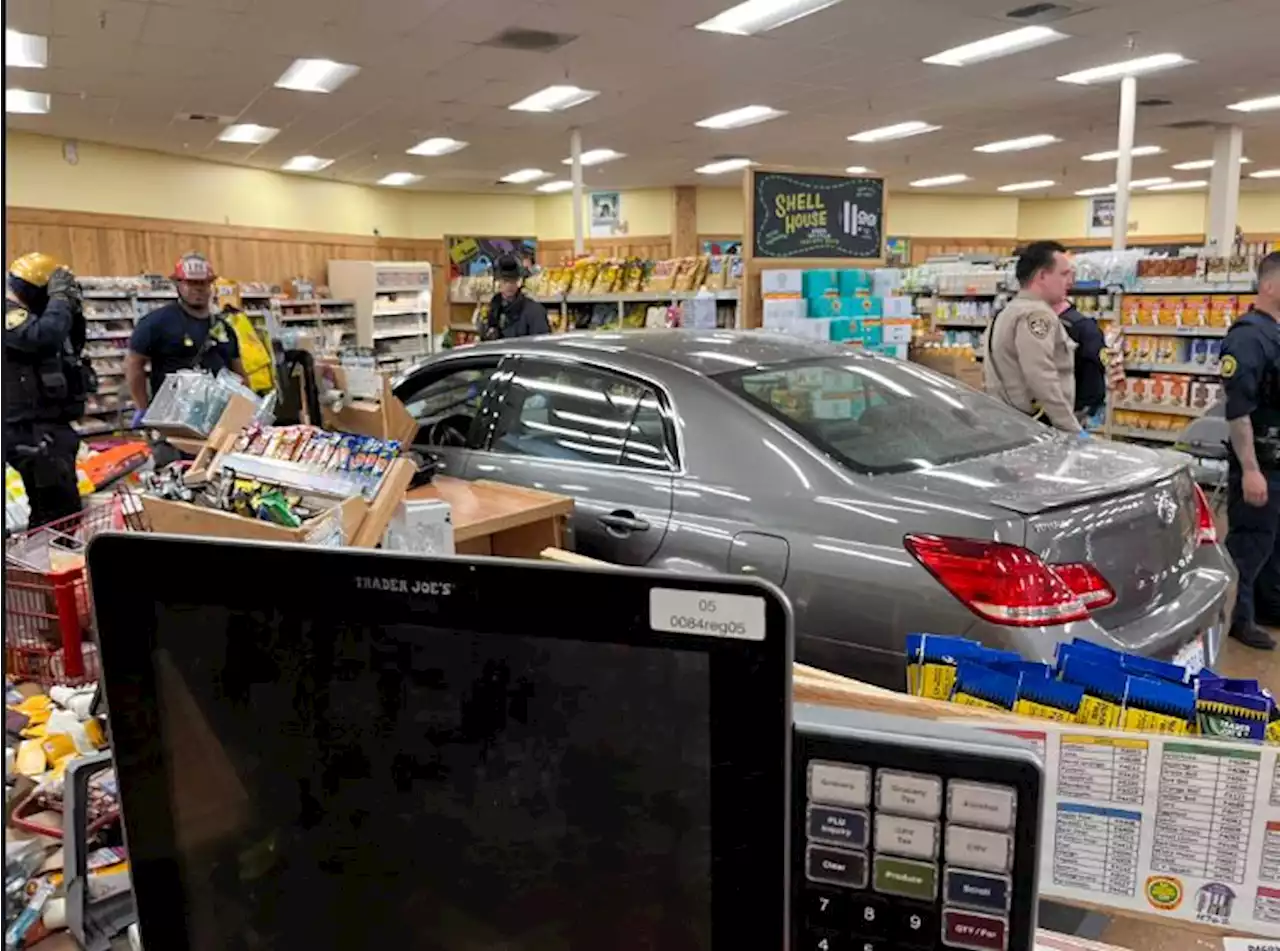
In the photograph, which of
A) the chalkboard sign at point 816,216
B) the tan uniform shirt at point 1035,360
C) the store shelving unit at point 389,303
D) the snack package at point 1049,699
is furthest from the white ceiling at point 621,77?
the snack package at point 1049,699

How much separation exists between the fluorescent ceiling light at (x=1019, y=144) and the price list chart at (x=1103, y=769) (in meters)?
13.5

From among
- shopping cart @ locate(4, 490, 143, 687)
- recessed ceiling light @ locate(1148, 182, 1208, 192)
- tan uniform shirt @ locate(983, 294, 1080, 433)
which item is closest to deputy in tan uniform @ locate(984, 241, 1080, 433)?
tan uniform shirt @ locate(983, 294, 1080, 433)

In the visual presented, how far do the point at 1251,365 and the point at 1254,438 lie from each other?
349 millimetres

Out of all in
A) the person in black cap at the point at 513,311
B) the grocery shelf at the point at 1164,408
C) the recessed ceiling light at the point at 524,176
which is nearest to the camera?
the person in black cap at the point at 513,311

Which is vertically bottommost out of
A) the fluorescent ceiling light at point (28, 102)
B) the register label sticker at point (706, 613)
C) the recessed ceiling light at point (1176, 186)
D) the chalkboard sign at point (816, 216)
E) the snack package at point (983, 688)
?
the snack package at point (983, 688)

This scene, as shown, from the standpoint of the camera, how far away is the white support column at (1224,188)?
11.2 meters

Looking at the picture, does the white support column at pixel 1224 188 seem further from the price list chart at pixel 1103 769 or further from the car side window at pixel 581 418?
the price list chart at pixel 1103 769

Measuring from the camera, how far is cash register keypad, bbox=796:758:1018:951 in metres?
0.62

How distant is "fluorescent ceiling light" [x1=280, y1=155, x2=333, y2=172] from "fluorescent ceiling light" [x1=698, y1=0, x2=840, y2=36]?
7.59 m

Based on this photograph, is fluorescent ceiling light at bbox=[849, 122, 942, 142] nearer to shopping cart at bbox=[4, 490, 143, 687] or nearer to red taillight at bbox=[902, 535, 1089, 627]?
red taillight at bbox=[902, 535, 1089, 627]

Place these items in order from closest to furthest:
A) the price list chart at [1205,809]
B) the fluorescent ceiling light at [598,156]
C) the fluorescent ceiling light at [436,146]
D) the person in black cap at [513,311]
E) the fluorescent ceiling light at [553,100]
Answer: the price list chart at [1205,809] → the person in black cap at [513,311] → the fluorescent ceiling light at [553,100] → the fluorescent ceiling light at [436,146] → the fluorescent ceiling light at [598,156]

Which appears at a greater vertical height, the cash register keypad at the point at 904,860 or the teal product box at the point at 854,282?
the teal product box at the point at 854,282

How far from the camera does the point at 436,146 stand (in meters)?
12.8

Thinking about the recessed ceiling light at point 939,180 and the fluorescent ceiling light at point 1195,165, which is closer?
the fluorescent ceiling light at point 1195,165
